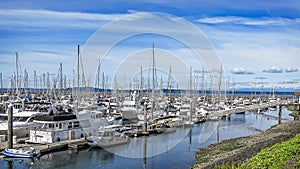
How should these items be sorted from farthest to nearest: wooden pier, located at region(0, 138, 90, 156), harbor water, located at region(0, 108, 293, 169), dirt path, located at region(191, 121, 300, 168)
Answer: wooden pier, located at region(0, 138, 90, 156)
harbor water, located at region(0, 108, 293, 169)
dirt path, located at region(191, 121, 300, 168)

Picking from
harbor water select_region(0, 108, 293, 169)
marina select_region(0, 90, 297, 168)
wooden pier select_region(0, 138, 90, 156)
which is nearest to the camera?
harbor water select_region(0, 108, 293, 169)

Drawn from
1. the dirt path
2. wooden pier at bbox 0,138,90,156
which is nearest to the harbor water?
wooden pier at bbox 0,138,90,156

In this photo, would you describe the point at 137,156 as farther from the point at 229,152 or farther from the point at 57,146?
the point at 229,152

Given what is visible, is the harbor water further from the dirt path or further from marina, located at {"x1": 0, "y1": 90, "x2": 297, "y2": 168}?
the dirt path

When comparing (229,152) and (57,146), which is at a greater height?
(57,146)

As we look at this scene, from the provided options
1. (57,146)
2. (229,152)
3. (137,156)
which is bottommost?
(137,156)

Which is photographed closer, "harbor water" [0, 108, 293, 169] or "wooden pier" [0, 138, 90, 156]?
"harbor water" [0, 108, 293, 169]

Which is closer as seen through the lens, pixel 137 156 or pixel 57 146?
pixel 137 156

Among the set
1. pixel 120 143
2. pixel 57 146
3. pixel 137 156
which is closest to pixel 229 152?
pixel 137 156

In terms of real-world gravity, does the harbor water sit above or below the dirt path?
below

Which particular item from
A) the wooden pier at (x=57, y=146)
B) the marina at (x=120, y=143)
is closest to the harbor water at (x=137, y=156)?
the marina at (x=120, y=143)

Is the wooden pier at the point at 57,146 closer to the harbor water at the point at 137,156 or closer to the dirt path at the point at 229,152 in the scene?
the harbor water at the point at 137,156

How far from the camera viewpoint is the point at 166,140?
3444 cm

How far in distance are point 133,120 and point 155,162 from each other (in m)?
25.3
